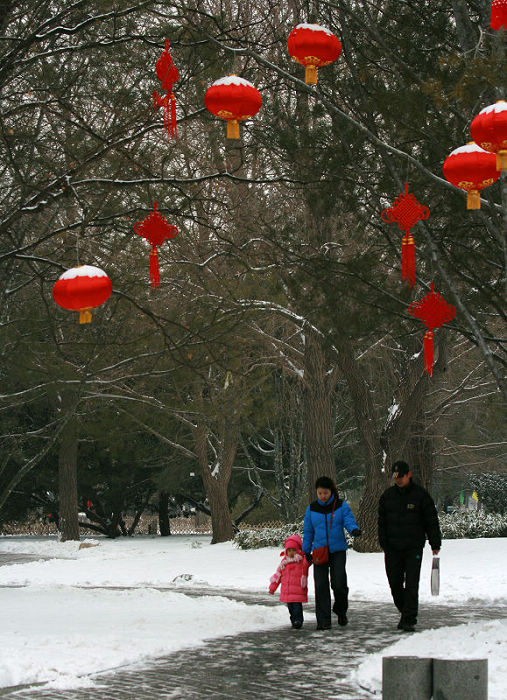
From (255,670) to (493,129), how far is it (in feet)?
14.6

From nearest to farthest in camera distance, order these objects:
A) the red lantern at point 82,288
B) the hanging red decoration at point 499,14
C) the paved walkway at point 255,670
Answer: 1. the paved walkway at point 255,670
2. the hanging red decoration at point 499,14
3. the red lantern at point 82,288

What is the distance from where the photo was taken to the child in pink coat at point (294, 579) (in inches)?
378

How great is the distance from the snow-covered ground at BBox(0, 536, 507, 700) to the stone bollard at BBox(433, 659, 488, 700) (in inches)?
48.6

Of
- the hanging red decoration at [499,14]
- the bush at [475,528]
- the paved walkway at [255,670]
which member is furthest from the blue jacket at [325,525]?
the bush at [475,528]

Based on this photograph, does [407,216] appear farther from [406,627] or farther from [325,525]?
[406,627]

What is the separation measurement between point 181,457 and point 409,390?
15183mm

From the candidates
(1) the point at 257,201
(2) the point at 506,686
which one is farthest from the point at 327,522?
(1) the point at 257,201

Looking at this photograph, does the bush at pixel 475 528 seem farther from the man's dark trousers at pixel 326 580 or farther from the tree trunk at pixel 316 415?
A: the man's dark trousers at pixel 326 580

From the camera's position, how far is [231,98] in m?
7.43

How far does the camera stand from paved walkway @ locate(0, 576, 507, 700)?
6547mm

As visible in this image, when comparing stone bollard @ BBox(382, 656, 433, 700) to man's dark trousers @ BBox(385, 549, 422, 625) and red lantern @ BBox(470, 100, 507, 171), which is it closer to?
red lantern @ BBox(470, 100, 507, 171)

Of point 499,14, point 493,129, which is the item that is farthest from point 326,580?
point 499,14

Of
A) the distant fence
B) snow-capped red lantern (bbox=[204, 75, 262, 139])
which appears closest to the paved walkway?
snow-capped red lantern (bbox=[204, 75, 262, 139])

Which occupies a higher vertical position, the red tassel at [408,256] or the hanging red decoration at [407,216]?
the hanging red decoration at [407,216]
